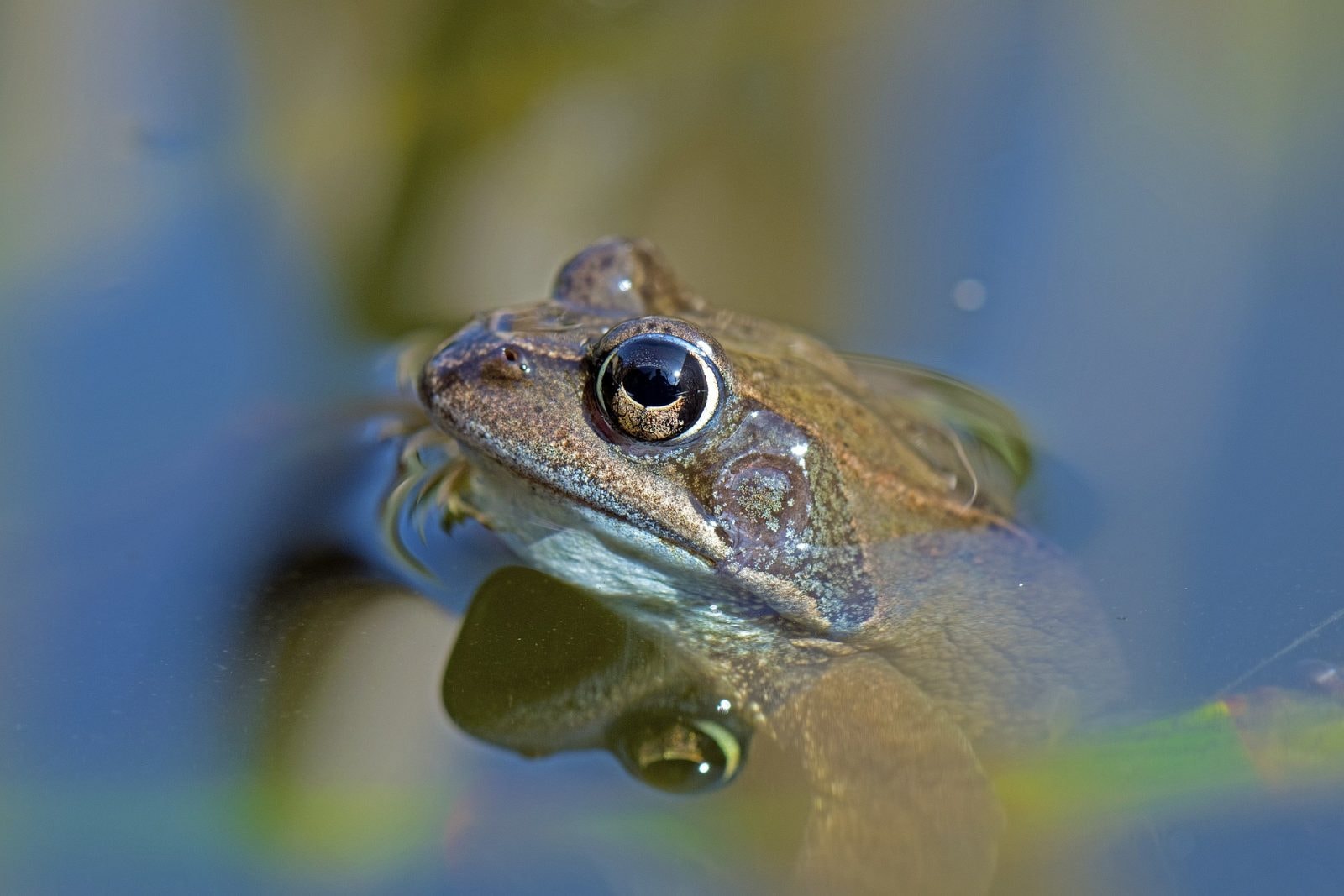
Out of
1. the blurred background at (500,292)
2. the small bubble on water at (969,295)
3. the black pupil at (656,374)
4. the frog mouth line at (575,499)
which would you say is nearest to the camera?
the black pupil at (656,374)

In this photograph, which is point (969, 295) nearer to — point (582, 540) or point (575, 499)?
point (582, 540)

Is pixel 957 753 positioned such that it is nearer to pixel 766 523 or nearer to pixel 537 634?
pixel 766 523

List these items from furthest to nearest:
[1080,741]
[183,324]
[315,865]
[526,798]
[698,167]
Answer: [698,167]
[183,324]
[1080,741]
[526,798]
[315,865]

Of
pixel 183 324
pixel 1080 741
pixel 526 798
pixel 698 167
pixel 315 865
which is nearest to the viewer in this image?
pixel 315 865

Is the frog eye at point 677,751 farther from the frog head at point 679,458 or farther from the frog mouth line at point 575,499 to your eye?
the frog mouth line at point 575,499

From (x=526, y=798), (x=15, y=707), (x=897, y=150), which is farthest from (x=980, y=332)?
(x=15, y=707)

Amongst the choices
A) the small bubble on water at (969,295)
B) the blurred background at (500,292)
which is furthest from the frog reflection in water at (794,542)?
the small bubble on water at (969,295)

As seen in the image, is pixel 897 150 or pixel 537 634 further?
pixel 897 150
